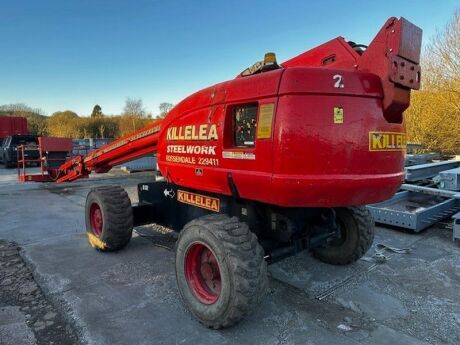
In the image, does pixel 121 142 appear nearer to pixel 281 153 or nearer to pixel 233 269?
pixel 233 269

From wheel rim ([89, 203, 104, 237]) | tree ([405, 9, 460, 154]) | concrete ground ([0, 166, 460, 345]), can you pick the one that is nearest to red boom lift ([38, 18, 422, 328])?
concrete ground ([0, 166, 460, 345])

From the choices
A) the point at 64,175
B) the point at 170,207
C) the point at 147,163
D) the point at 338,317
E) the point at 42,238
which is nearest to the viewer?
the point at 338,317

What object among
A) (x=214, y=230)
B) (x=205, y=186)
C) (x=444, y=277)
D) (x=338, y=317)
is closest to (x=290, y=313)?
(x=338, y=317)

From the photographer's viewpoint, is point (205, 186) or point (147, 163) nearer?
point (205, 186)

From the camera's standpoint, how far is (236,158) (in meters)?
2.84

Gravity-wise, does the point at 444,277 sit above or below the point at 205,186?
Result: below

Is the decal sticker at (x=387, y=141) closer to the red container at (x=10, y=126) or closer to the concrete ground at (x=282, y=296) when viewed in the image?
the concrete ground at (x=282, y=296)

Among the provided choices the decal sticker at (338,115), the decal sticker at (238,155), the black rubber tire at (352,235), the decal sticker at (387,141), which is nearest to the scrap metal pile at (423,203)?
the black rubber tire at (352,235)

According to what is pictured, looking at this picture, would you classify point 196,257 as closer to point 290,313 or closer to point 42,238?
point 290,313

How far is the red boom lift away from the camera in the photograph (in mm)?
2482

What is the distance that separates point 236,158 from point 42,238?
406 cm

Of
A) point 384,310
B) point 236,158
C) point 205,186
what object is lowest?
point 384,310

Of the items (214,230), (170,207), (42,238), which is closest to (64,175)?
(42,238)

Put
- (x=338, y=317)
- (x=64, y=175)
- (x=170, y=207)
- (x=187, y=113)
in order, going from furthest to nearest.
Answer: (x=64, y=175) → (x=170, y=207) → (x=187, y=113) → (x=338, y=317)
